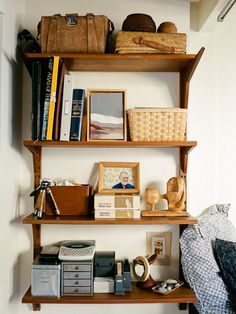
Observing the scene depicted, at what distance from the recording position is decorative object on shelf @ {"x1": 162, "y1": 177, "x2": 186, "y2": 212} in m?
1.70

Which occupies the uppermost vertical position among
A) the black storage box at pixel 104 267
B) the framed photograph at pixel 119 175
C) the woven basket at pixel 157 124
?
the woven basket at pixel 157 124

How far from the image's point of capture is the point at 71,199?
1.72m

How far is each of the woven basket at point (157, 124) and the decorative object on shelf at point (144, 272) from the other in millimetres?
611

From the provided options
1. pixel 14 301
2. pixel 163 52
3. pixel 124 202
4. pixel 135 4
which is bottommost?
pixel 14 301

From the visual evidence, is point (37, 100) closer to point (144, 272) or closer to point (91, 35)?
point (91, 35)

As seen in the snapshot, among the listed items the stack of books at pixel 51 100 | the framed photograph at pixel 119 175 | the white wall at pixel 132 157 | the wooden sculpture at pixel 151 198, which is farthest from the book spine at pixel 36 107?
the wooden sculpture at pixel 151 198

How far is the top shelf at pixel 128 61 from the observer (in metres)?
1.60

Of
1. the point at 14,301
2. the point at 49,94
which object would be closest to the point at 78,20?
the point at 49,94

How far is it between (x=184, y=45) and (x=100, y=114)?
1.75 ft

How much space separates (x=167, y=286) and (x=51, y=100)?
1070 mm

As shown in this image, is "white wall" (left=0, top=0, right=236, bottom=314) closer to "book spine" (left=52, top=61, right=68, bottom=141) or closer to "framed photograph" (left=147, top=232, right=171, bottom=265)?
"framed photograph" (left=147, top=232, right=171, bottom=265)

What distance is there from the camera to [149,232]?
5.98 ft

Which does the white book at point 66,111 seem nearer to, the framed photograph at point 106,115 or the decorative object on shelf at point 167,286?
the framed photograph at point 106,115

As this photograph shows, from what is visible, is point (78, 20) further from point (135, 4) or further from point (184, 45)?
point (184, 45)
